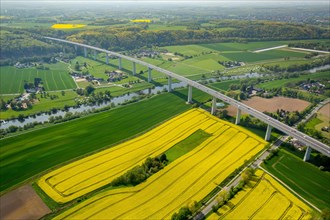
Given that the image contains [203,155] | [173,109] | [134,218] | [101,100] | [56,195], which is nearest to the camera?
[134,218]

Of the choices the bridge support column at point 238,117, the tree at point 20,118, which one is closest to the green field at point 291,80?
the bridge support column at point 238,117

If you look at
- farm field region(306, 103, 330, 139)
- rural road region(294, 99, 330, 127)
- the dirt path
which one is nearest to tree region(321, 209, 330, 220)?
farm field region(306, 103, 330, 139)

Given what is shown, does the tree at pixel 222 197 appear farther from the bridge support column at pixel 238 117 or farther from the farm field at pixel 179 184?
the bridge support column at pixel 238 117

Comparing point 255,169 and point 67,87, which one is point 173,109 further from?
point 67,87

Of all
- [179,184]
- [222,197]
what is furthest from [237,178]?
[179,184]

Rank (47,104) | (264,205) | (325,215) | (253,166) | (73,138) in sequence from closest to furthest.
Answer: (325,215) → (264,205) → (253,166) → (73,138) → (47,104)

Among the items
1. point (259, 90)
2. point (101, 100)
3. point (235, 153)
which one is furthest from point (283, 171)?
point (101, 100)

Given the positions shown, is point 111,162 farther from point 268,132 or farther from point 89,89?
point 89,89
